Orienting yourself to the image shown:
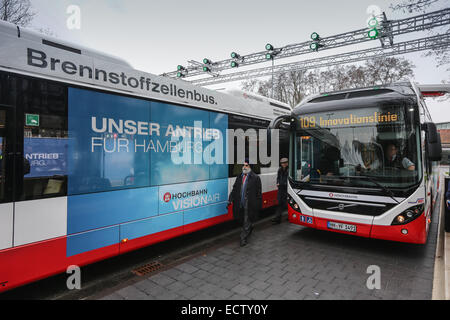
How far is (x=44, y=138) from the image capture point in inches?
134

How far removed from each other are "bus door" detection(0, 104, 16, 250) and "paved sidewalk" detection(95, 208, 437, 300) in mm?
1427

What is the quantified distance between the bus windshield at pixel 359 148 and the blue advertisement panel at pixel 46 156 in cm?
450

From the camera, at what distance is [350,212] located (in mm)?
5059

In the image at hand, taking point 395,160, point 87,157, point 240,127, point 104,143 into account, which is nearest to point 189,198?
point 104,143

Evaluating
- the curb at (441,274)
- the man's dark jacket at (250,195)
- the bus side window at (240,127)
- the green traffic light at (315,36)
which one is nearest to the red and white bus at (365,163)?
the curb at (441,274)

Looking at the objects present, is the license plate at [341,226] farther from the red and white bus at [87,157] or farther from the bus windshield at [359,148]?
the red and white bus at [87,157]

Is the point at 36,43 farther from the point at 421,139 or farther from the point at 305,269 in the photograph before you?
the point at 421,139

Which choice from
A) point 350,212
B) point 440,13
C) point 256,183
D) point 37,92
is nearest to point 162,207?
point 256,183

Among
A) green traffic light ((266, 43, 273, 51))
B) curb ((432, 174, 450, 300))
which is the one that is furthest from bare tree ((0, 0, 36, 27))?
curb ((432, 174, 450, 300))

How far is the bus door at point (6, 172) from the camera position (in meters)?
3.05

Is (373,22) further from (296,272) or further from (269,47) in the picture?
(296,272)

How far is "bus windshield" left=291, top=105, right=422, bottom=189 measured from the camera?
4641 mm

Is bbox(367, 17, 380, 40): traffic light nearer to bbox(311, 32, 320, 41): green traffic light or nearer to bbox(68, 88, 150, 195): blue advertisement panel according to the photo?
bbox(311, 32, 320, 41): green traffic light

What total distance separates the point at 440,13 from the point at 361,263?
481 inches
